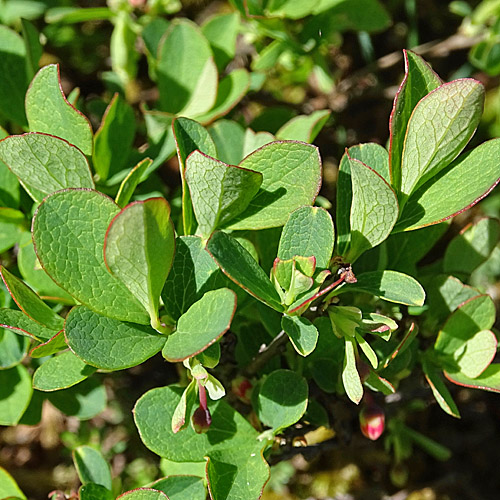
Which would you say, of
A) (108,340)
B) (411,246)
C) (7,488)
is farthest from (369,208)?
(7,488)

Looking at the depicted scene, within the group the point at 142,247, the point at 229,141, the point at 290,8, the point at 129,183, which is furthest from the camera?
the point at 290,8

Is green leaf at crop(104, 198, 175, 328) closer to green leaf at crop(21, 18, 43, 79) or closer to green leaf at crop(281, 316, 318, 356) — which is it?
green leaf at crop(281, 316, 318, 356)

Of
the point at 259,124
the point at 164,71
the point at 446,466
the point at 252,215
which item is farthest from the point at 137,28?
the point at 446,466

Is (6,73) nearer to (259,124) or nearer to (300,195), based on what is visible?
(259,124)

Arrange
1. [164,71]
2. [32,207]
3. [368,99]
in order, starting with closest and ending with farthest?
1. [32,207]
2. [164,71]
3. [368,99]

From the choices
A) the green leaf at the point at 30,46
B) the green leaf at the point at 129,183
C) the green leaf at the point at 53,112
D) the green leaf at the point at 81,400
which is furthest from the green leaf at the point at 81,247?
the green leaf at the point at 30,46

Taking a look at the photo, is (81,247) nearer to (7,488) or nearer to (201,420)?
(201,420)
